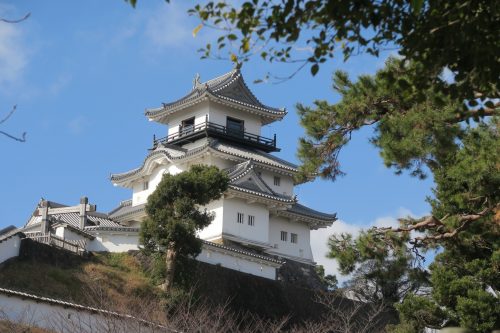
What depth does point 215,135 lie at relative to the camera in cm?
3578

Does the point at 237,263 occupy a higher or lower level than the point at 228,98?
lower

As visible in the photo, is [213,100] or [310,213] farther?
[213,100]

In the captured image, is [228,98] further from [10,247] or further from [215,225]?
[10,247]

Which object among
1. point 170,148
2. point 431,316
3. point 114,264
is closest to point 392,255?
point 431,316

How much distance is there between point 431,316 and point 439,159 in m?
3.48

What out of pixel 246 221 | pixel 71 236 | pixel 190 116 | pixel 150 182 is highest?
pixel 190 116

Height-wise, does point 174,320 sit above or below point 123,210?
below

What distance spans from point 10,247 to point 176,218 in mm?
4623

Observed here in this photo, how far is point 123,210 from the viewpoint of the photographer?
35.4 m

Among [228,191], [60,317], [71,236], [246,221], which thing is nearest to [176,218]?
[71,236]

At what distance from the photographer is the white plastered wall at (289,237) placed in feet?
112

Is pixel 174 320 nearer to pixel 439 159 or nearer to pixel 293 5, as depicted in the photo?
pixel 439 159

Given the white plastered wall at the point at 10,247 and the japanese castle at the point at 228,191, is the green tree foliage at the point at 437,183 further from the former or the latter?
the japanese castle at the point at 228,191

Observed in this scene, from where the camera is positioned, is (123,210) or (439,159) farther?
(123,210)
